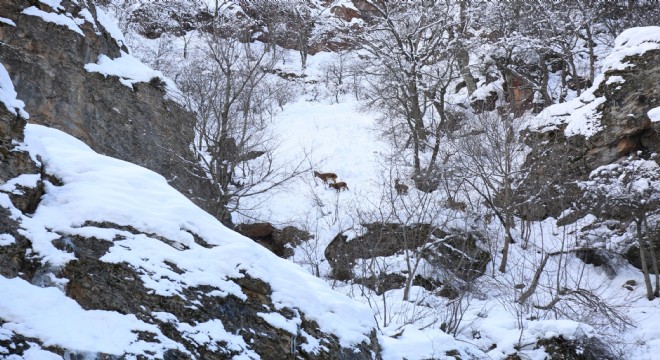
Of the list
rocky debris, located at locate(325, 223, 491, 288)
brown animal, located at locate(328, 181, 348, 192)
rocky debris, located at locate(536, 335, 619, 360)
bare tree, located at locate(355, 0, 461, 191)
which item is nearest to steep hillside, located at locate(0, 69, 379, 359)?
rocky debris, located at locate(536, 335, 619, 360)

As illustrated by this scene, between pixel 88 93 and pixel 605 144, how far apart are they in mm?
12370

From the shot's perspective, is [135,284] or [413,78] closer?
[135,284]

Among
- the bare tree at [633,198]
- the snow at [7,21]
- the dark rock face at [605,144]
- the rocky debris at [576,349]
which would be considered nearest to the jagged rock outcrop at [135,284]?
the rocky debris at [576,349]

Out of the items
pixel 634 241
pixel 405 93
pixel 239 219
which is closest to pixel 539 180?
pixel 634 241

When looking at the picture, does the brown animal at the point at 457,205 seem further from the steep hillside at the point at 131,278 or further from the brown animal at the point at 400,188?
the steep hillside at the point at 131,278

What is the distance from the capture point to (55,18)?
1297 centimetres

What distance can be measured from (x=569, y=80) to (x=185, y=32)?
20623mm

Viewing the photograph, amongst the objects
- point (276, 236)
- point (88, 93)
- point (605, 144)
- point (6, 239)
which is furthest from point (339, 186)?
point (6, 239)

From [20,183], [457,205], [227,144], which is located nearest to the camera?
[20,183]

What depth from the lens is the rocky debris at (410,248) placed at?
41.3ft

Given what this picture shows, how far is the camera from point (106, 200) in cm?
554

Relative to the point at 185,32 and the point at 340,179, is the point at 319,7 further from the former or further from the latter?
the point at 340,179

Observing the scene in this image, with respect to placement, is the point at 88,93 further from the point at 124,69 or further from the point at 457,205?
the point at 457,205

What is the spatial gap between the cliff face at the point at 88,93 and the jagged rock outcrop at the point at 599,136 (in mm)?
8441
